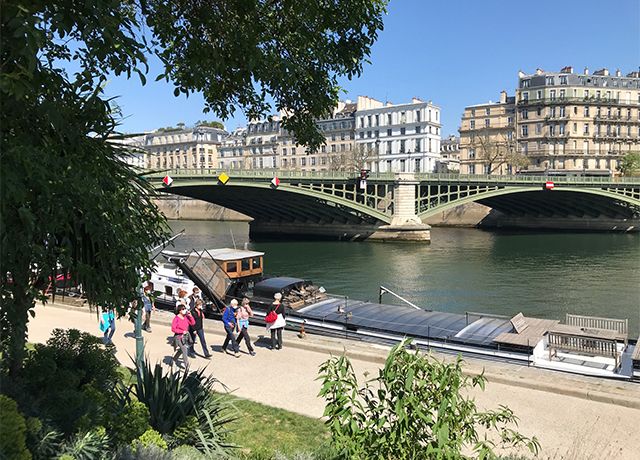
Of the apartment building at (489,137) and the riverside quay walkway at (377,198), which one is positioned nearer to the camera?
the riverside quay walkway at (377,198)

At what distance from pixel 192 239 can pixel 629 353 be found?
167ft

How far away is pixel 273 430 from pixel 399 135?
10003cm

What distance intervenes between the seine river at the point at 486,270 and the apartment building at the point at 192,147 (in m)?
75.7

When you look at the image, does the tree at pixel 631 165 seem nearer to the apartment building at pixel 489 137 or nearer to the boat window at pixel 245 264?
the apartment building at pixel 489 137

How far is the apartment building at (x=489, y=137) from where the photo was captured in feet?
325

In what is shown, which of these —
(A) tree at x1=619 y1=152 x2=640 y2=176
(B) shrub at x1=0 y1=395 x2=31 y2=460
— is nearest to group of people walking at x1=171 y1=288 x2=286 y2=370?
(B) shrub at x1=0 y1=395 x2=31 y2=460

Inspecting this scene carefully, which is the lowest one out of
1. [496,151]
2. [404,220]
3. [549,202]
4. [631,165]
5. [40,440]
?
[40,440]

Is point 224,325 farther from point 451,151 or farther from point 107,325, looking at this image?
point 451,151

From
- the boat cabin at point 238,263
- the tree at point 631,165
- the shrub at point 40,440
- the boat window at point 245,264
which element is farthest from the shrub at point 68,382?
the tree at point 631,165

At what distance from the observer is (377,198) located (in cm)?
5812

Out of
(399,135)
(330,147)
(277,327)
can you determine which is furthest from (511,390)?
(330,147)

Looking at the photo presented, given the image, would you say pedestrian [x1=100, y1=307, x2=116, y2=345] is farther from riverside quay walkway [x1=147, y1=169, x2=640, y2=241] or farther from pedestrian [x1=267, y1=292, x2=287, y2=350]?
riverside quay walkway [x1=147, y1=169, x2=640, y2=241]

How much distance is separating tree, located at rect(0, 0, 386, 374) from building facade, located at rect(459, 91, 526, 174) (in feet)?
307

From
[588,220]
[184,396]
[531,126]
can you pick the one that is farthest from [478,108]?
[184,396]
